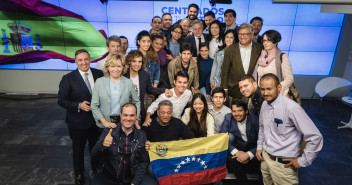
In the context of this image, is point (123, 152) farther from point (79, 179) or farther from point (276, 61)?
point (276, 61)

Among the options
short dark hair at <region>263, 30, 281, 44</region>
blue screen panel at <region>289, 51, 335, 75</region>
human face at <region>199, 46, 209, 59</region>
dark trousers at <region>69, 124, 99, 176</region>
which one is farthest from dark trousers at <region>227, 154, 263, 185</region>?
blue screen panel at <region>289, 51, 335, 75</region>

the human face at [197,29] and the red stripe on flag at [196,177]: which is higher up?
the human face at [197,29]

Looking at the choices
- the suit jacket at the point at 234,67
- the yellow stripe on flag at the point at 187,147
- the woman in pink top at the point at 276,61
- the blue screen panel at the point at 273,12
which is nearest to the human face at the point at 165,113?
the yellow stripe on flag at the point at 187,147

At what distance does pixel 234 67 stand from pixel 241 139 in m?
1.28

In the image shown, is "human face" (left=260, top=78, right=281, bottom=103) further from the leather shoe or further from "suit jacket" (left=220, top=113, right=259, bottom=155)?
the leather shoe

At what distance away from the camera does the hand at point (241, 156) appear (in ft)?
11.1

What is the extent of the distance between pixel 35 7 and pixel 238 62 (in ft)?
19.5

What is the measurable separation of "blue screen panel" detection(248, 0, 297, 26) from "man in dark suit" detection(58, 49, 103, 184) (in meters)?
4.97

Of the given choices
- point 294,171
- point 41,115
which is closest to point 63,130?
point 41,115

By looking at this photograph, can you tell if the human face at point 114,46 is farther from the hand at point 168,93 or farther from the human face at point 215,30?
the human face at point 215,30

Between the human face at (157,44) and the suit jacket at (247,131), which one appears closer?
the suit jacket at (247,131)

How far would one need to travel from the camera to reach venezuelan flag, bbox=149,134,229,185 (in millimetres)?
3225

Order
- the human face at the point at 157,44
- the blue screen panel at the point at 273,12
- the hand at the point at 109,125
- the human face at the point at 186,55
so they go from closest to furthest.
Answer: the hand at the point at 109,125 → the human face at the point at 186,55 → the human face at the point at 157,44 → the blue screen panel at the point at 273,12

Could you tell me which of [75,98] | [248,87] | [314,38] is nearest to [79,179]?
[75,98]
